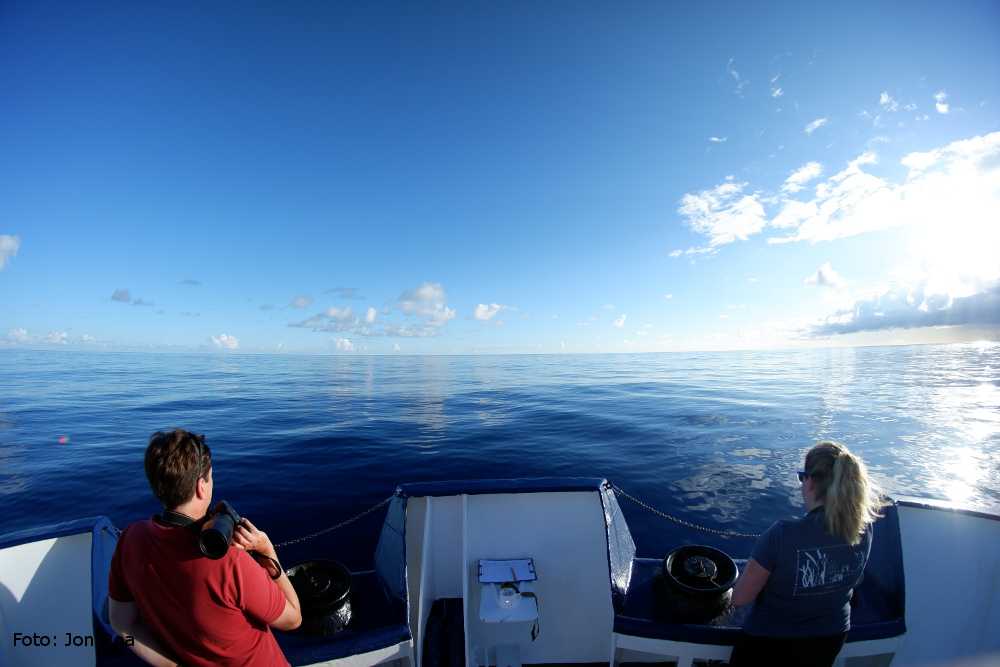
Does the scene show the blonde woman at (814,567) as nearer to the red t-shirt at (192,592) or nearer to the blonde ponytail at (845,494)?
the blonde ponytail at (845,494)

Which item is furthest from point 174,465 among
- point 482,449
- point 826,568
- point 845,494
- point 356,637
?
point 482,449

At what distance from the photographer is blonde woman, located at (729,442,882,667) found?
2.36 m

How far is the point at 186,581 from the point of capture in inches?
70.4

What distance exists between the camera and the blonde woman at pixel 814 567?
2.36 m

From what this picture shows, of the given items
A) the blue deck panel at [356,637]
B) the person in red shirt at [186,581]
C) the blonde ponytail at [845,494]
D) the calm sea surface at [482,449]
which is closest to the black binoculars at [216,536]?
the person in red shirt at [186,581]

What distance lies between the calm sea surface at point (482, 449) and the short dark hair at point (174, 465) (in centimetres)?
562

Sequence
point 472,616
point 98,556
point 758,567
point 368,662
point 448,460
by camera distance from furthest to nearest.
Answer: point 448,460 < point 472,616 < point 98,556 < point 368,662 < point 758,567

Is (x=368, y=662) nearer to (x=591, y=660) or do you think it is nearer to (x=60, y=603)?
(x=591, y=660)

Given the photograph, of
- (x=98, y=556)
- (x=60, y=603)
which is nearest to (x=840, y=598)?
Result: (x=98, y=556)

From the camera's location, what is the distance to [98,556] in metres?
3.71

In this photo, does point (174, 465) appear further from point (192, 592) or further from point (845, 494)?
point (845, 494)

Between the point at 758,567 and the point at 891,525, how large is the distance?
2.70 meters

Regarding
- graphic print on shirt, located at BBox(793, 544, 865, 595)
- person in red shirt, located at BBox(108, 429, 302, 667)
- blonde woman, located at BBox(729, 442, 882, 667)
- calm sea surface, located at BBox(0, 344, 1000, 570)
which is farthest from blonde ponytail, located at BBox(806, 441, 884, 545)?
calm sea surface, located at BBox(0, 344, 1000, 570)

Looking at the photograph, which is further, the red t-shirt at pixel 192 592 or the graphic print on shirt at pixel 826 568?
the graphic print on shirt at pixel 826 568
